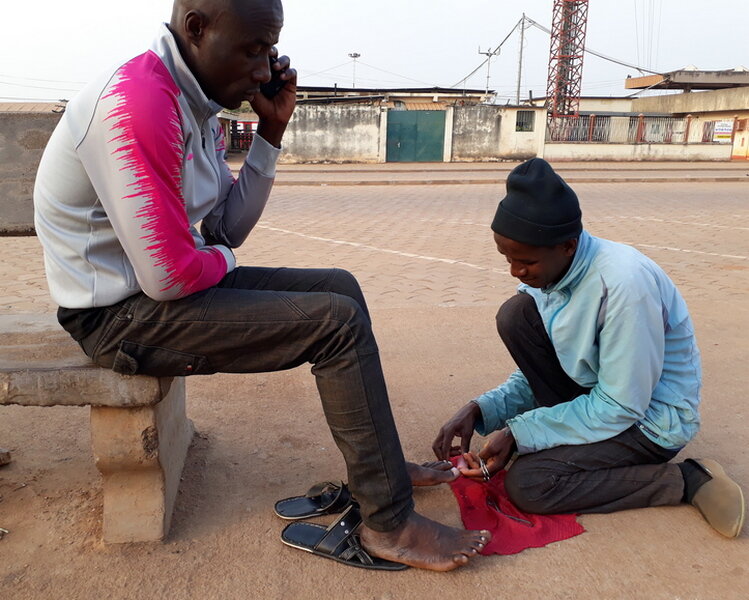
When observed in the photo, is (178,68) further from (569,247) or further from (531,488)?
(531,488)

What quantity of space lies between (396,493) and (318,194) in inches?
522

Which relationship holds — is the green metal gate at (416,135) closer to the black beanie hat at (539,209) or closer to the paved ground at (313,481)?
the paved ground at (313,481)

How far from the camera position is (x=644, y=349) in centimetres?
214

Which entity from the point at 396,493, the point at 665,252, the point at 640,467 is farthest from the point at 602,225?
the point at 396,493

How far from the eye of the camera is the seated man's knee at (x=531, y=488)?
2.31 meters

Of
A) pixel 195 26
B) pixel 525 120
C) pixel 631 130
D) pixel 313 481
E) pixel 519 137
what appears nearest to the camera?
pixel 195 26

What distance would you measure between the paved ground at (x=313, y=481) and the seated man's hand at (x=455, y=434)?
0.16 m

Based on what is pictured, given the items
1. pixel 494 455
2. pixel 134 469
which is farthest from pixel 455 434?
pixel 134 469

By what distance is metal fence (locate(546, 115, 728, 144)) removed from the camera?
29406mm

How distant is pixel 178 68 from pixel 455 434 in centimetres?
168

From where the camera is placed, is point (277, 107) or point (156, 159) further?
point (277, 107)

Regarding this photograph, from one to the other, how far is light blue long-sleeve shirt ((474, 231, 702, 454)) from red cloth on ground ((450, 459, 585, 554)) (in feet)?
0.76

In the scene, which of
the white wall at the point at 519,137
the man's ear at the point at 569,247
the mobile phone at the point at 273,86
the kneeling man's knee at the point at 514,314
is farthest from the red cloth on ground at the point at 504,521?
the white wall at the point at 519,137

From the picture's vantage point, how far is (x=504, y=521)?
7.56ft
